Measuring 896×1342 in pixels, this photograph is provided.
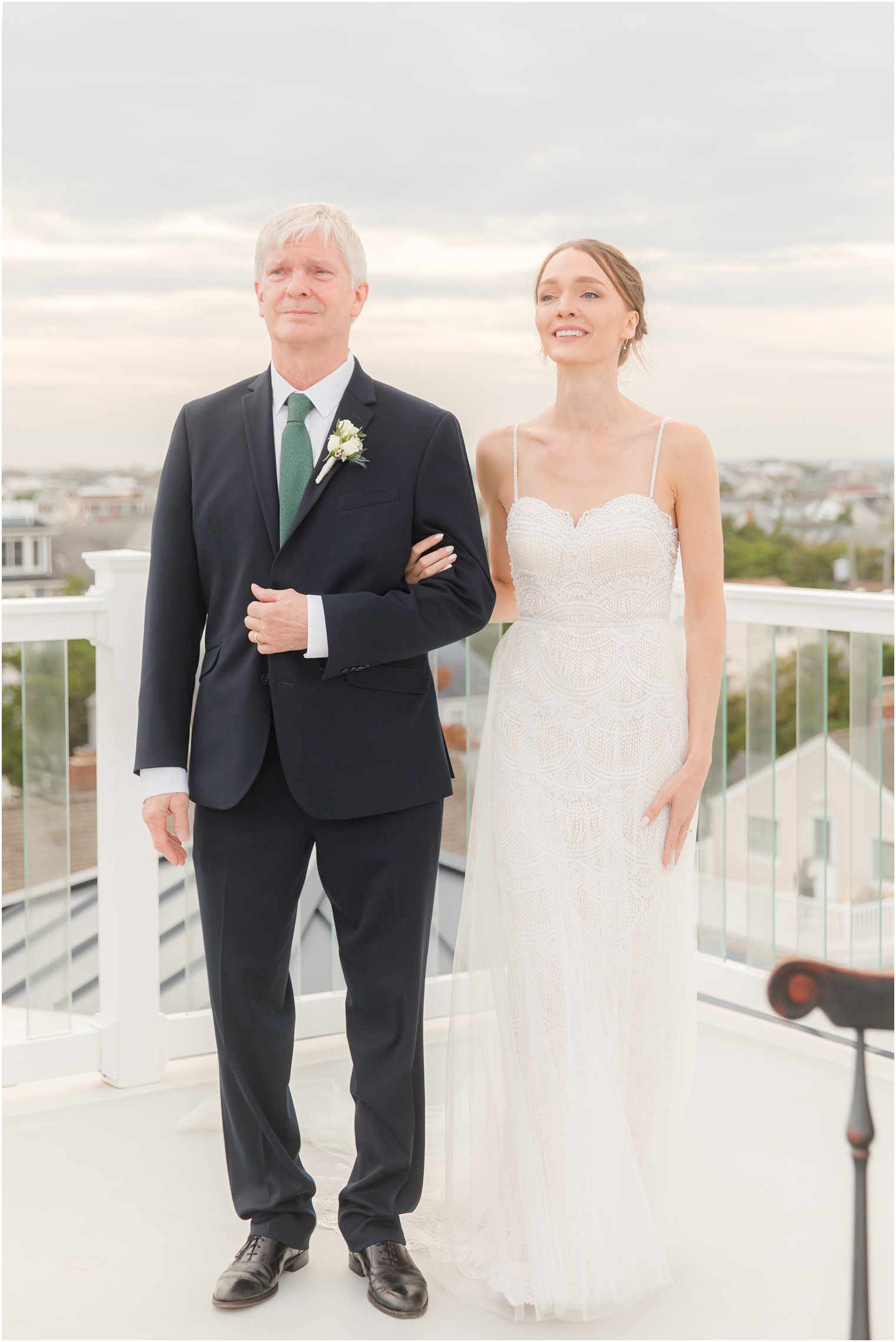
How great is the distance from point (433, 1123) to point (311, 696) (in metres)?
1.29

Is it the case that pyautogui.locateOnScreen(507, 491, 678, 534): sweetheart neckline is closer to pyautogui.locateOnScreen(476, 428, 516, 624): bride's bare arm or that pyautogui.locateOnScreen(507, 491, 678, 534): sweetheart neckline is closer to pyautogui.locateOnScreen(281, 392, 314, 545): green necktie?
pyautogui.locateOnScreen(476, 428, 516, 624): bride's bare arm

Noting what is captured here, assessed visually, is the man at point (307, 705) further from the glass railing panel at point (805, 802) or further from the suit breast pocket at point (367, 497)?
the glass railing panel at point (805, 802)

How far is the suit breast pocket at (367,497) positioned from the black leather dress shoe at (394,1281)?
133 cm

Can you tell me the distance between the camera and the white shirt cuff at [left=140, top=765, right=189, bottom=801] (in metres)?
2.23

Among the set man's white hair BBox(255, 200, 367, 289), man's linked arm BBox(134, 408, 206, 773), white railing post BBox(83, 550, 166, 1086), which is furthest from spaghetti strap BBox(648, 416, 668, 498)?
white railing post BBox(83, 550, 166, 1086)

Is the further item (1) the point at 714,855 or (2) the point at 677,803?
(1) the point at 714,855

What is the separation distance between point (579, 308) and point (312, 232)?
504 mm

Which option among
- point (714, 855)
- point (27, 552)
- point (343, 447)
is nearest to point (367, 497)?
point (343, 447)

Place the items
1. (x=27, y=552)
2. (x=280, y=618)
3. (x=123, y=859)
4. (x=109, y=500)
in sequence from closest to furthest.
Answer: (x=280, y=618), (x=123, y=859), (x=27, y=552), (x=109, y=500)

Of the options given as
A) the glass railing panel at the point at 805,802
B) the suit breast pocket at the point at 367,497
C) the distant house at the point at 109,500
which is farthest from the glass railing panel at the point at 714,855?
the distant house at the point at 109,500

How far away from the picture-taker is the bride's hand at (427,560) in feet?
6.95

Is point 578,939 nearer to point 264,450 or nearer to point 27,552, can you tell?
point 264,450

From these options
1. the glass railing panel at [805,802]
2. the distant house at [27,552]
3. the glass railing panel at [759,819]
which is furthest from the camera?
the distant house at [27,552]

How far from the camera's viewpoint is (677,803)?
7.58 feet
